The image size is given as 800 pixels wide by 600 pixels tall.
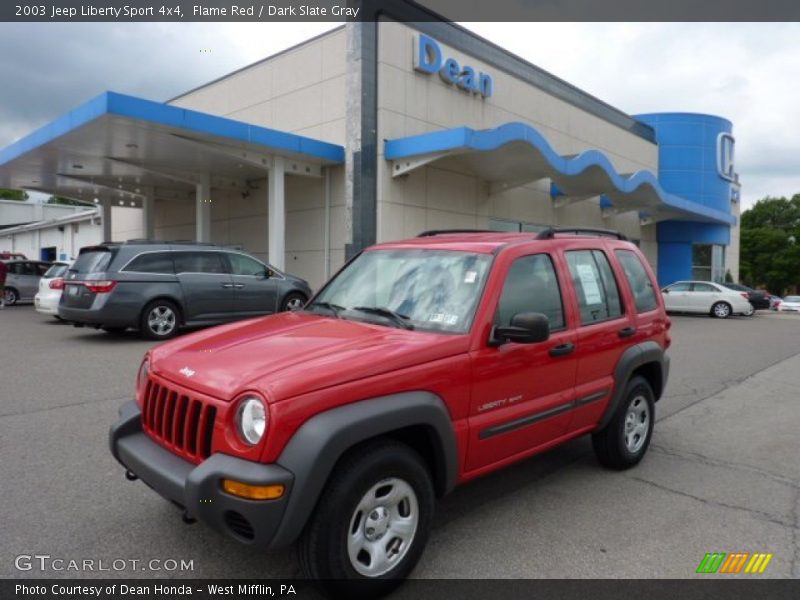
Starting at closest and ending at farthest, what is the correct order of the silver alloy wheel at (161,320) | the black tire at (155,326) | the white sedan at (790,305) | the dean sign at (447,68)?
1. the black tire at (155,326)
2. the silver alloy wheel at (161,320)
3. the dean sign at (447,68)
4. the white sedan at (790,305)

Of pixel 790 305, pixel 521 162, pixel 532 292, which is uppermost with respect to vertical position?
Answer: pixel 521 162

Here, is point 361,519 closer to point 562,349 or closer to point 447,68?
point 562,349

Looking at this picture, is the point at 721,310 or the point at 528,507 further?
the point at 721,310

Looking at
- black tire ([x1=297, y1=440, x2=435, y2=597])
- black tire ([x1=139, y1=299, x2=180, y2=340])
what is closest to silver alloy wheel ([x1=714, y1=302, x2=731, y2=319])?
black tire ([x1=139, y1=299, x2=180, y2=340])

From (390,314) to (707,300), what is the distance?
72.2 ft

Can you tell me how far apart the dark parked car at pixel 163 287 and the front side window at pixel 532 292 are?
25.5 ft

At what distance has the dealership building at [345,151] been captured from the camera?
50.8 feet

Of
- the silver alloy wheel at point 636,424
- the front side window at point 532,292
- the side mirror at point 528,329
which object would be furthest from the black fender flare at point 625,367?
the side mirror at point 528,329

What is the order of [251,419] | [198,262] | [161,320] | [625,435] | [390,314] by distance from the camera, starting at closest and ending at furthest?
[251,419] → [390,314] → [625,435] → [161,320] → [198,262]

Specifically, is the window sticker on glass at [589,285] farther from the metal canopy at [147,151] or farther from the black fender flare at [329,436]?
the metal canopy at [147,151]

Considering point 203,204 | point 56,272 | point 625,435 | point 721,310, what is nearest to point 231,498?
point 625,435

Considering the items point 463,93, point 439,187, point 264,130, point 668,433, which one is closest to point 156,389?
point 668,433

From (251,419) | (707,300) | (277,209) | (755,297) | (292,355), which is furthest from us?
(755,297)

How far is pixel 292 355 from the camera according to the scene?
288cm
